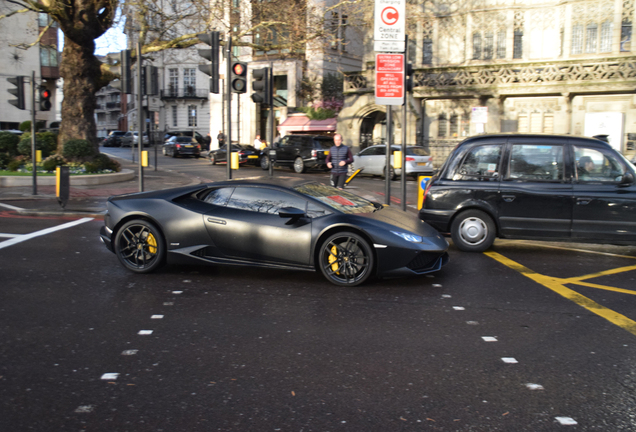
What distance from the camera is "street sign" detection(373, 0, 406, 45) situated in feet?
35.9

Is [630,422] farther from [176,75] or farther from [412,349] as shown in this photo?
[176,75]

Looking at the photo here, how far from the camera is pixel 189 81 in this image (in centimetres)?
6575

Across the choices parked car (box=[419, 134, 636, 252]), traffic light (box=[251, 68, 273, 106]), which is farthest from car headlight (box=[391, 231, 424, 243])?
traffic light (box=[251, 68, 273, 106])

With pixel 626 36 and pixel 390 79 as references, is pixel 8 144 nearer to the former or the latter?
pixel 390 79

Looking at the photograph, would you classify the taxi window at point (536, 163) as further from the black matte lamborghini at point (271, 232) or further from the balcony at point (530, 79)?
the balcony at point (530, 79)

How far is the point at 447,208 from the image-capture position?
921 cm

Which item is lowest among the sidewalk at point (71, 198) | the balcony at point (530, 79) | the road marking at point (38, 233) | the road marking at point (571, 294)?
the road marking at point (571, 294)

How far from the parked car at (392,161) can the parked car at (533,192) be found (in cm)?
1447

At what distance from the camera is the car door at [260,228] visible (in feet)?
22.4

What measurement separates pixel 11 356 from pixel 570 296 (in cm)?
534

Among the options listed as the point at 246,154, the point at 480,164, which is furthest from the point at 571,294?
the point at 246,154

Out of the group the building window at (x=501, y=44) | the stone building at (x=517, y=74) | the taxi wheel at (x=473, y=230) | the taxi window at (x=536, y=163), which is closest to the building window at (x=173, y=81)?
the stone building at (x=517, y=74)

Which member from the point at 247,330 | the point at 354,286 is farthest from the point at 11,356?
the point at 354,286

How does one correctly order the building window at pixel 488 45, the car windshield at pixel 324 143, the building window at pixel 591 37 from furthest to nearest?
the building window at pixel 488 45, the building window at pixel 591 37, the car windshield at pixel 324 143
